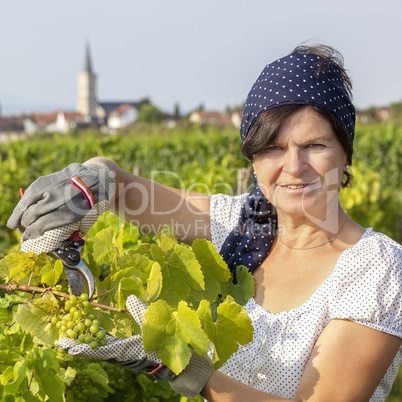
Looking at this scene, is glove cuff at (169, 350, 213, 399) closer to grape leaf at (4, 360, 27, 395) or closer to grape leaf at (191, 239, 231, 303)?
grape leaf at (191, 239, 231, 303)

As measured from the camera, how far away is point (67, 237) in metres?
1.46

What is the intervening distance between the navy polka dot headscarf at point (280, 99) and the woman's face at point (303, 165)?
56 mm

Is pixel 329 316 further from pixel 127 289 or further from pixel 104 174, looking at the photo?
pixel 104 174

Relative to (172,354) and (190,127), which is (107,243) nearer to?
(172,354)

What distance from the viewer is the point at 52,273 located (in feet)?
4.45

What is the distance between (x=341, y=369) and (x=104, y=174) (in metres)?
0.92

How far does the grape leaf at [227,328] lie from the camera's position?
49.5 inches

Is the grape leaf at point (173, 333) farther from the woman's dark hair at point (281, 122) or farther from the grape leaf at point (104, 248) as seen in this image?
the woman's dark hair at point (281, 122)

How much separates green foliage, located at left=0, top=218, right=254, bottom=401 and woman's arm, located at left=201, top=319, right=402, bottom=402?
5.4 inches

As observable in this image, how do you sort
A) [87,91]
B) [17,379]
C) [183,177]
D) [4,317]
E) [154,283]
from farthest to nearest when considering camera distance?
[87,91], [183,177], [4,317], [154,283], [17,379]

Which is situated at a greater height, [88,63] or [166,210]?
[166,210]

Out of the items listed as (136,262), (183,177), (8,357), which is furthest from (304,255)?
(183,177)

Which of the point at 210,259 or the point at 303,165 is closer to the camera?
the point at 210,259

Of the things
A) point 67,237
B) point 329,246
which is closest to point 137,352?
point 67,237
